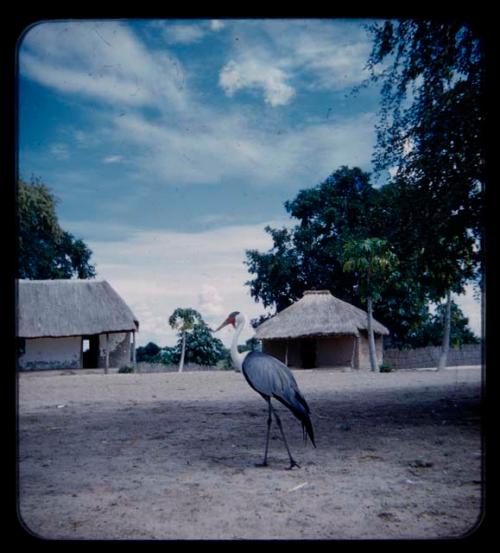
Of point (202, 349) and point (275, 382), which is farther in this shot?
point (202, 349)

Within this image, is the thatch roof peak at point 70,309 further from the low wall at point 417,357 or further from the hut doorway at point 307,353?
the low wall at point 417,357

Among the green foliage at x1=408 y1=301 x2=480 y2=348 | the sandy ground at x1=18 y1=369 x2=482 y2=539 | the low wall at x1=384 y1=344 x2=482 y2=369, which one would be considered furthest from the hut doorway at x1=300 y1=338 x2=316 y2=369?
the sandy ground at x1=18 y1=369 x2=482 y2=539

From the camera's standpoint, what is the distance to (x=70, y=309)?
2327cm

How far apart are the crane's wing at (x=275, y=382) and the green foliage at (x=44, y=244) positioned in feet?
49.3

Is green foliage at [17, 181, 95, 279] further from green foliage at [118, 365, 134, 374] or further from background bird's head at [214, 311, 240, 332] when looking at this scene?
background bird's head at [214, 311, 240, 332]

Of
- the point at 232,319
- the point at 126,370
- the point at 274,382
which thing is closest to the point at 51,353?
the point at 126,370

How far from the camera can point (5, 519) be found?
84.8 inches

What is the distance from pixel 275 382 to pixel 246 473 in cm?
92

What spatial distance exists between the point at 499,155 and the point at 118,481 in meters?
4.12

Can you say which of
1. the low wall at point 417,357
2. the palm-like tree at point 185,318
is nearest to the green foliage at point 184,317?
the palm-like tree at point 185,318

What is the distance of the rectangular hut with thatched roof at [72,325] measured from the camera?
2198cm

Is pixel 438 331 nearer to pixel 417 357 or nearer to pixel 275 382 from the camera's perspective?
pixel 417 357

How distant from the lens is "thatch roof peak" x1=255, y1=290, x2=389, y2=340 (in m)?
22.0
